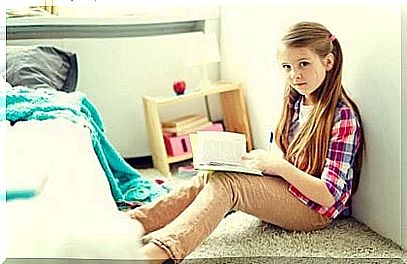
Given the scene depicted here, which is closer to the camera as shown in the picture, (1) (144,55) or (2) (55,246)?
(2) (55,246)

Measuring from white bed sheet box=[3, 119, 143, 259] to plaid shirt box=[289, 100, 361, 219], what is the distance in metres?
0.42

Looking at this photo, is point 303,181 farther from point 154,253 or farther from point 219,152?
point 154,253

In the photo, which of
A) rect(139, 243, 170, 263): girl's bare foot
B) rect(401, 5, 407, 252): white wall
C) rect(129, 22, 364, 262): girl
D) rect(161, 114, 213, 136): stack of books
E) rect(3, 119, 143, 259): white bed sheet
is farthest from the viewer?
rect(161, 114, 213, 136): stack of books

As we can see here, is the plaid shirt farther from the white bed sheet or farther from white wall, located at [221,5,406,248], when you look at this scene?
the white bed sheet

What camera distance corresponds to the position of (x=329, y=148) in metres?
1.42

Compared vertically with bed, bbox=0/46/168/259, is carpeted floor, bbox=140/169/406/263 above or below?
below

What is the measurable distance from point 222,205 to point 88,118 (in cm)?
36

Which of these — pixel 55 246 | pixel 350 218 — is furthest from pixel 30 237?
pixel 350 218

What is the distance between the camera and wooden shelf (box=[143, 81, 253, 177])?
158 centimetres

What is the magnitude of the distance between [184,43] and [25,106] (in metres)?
0.42

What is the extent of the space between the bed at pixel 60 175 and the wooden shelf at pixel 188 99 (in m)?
0.07

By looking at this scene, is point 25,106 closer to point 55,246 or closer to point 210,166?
point 210,166

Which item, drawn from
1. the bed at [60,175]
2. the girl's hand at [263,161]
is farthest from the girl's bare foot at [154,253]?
the girl's hand at [263,161]

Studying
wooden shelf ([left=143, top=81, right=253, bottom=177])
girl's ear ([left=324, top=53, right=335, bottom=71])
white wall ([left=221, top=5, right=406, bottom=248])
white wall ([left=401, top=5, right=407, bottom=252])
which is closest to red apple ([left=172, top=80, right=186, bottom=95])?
wooden shelf ([left=143, top=81, right=253, bottom=177])
